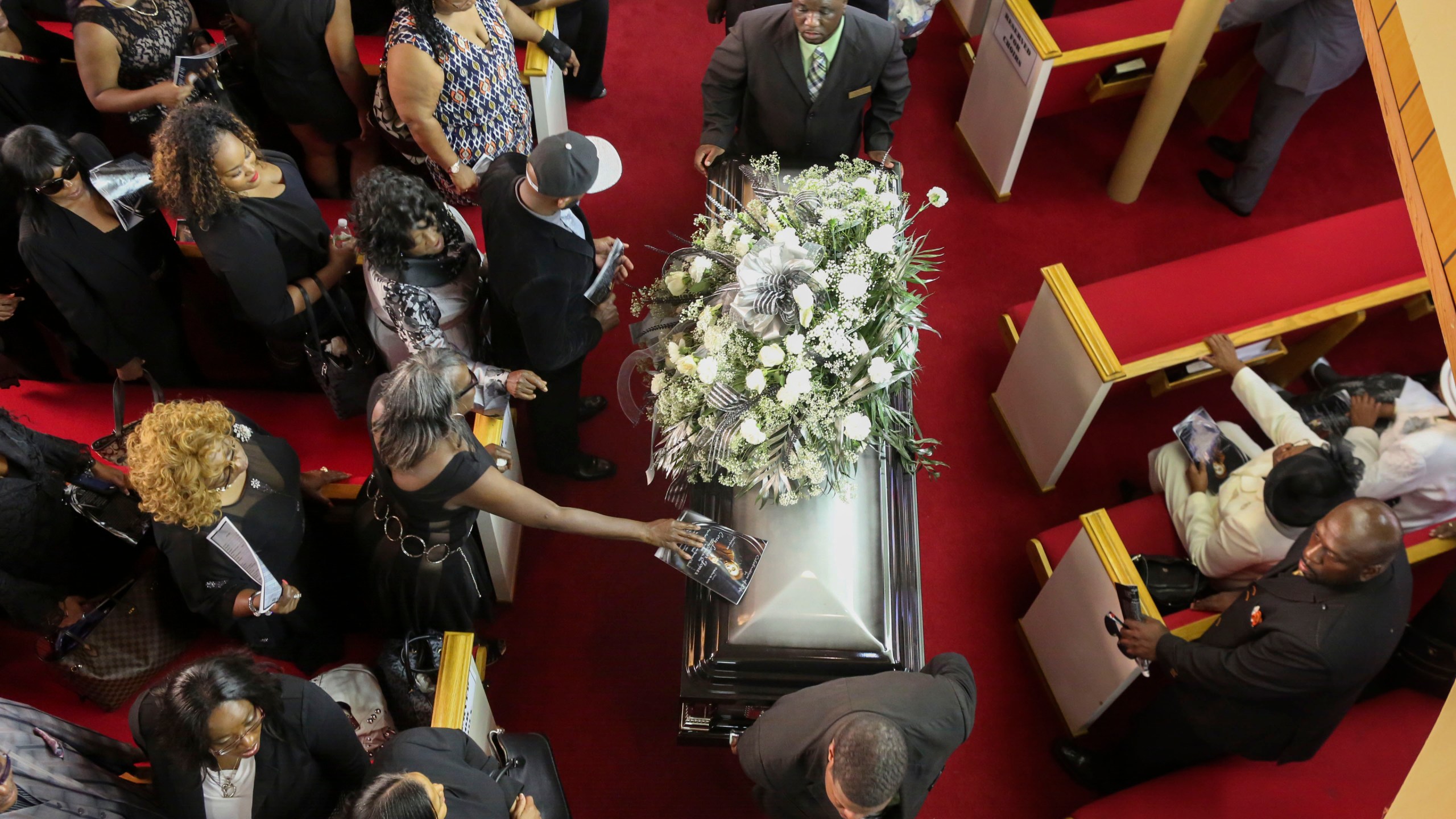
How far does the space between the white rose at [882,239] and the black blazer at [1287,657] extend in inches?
58.2

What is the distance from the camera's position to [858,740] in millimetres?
2062

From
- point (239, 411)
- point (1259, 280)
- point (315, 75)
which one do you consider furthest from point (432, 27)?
point (1259, 280)

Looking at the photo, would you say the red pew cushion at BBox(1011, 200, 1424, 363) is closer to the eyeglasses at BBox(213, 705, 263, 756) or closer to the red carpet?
the red carpet

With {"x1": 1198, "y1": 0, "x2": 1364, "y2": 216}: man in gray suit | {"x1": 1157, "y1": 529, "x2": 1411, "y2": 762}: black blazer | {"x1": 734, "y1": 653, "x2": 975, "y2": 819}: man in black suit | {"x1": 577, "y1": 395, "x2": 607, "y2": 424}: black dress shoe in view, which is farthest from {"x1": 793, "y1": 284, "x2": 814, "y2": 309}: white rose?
{"x1": 1198, "y1": 0, "x2": 1364, "y2": 216}: man in gray suit

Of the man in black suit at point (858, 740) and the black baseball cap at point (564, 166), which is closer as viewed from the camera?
the man in black suit at point (858, 740)

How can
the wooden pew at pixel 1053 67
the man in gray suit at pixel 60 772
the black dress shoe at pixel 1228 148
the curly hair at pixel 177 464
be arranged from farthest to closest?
the black dress shoe at pixel 1228 148 → the wooden pew at pixel 1053 67 → the curly hair at pixel 177 464 → the man in gray suit at pixel 60 772

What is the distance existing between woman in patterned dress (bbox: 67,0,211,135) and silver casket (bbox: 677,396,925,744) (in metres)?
2.47

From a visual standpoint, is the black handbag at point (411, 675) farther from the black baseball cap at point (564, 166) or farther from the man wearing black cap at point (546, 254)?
the black baseball cap at point (564, 166)

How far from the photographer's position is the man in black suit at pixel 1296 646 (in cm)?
237

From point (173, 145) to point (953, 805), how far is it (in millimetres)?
3318

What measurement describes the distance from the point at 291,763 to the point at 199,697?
35cm

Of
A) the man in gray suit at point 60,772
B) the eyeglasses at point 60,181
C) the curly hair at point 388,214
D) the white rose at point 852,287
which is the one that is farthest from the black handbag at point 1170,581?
the eyeglasses at point 60,181

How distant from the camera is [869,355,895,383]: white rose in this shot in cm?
244

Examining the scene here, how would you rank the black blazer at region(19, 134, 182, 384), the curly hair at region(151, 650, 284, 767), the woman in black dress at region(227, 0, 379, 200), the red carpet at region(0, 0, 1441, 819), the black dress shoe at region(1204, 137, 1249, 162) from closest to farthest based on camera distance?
the curly hair at region(151, 650, 284, 767) → the black blazer at region(19, 134, 182, 384) → the woman in black dress at region(227, 0, 379, 200) → the red carpet at region(0, 0, 1441, 819) → the black dress shoe at region(1204, 137, 1249, 162)
